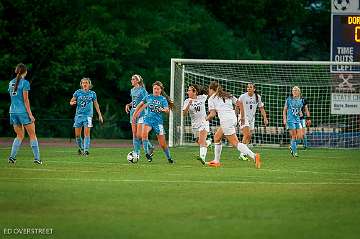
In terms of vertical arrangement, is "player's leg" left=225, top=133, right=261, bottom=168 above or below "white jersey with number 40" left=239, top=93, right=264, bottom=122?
below

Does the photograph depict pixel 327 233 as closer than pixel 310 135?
Yes

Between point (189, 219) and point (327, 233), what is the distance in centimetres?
Result: 194

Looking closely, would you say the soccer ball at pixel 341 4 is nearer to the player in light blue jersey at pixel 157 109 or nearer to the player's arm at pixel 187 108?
the player's arm at pixel 187 108

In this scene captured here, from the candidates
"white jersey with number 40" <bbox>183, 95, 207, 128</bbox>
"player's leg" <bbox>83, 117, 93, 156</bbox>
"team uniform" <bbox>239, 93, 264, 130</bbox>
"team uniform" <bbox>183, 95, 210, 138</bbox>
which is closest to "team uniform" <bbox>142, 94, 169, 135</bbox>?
"team uniform" <bbox>183, 95, 210, 138</bbox>

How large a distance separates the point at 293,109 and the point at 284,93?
11469mm

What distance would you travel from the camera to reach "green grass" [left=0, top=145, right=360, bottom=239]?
13086 millimetres

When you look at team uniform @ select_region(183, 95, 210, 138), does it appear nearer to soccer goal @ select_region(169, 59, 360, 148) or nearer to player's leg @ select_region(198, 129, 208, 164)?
player's leg @ select_region(198, 129, 208, 164)

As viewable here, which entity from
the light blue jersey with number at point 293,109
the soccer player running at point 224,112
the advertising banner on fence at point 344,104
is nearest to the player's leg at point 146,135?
the soccer player running at point 224,112

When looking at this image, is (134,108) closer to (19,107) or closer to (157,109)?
(157,109)

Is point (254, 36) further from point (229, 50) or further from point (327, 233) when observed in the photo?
point (327, 233)

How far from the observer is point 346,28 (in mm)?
34969

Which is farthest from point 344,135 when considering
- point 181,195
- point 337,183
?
point 181,195

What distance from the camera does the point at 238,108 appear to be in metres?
30.0

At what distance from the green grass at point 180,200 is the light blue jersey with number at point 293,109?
19.7 feet
